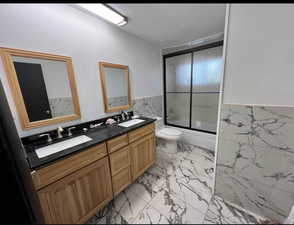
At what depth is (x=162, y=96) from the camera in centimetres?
294

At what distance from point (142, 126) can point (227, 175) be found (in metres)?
1.11

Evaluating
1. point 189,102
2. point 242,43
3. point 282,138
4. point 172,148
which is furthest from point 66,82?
point 189,102

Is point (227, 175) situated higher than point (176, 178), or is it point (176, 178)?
point (227, 175)

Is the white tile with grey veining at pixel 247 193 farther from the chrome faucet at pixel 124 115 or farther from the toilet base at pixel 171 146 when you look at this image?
the chrome faucet at pixel 124 115

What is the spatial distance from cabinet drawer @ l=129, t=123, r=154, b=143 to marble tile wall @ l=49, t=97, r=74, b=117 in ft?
2.50

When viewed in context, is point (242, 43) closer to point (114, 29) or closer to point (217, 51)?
point (217, 51)

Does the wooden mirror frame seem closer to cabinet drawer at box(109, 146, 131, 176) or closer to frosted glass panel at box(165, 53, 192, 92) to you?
cabinet drawer at box(109, 146, 131, 176)

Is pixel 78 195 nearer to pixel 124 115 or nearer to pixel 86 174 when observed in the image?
pixel 86 174

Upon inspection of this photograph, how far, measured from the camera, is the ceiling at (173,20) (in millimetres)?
1409

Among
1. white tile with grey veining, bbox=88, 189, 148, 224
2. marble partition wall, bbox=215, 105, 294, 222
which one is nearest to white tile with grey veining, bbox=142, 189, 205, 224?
white tile with grey veining, bbox=88, 189, 148, 224

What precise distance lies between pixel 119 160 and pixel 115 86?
3.56 feet

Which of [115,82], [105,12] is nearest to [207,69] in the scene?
[115,82]

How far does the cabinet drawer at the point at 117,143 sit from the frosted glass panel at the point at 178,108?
1.83 m

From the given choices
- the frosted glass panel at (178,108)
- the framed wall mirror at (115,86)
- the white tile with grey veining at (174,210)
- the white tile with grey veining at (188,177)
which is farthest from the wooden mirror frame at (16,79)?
the frosted glass panel at (178,108)
